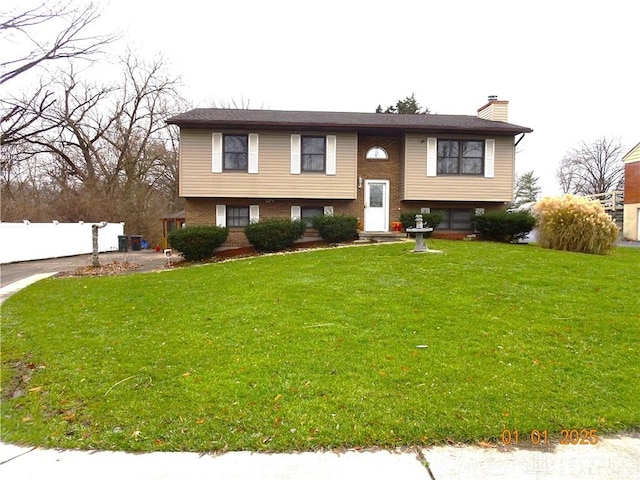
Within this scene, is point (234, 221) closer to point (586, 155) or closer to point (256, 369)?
point (256, 369)

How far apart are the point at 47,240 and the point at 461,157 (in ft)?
61.0

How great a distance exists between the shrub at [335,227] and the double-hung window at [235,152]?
3.83 meters

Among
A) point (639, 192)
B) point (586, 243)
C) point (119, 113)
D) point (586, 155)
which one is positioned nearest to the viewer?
point (586, 243)

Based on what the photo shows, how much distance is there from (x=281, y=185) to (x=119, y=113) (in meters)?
19.6

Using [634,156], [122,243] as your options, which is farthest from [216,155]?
[634,156]

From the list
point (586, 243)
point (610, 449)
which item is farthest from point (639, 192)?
point (610, 449)

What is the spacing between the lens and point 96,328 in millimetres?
5453

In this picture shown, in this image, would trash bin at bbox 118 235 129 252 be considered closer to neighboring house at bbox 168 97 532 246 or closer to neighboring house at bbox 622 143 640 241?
neighboring house at bbox 168 97 532 246

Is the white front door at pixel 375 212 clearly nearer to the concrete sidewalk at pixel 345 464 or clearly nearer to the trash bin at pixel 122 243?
the concrete sidewalk at pixel 345 464

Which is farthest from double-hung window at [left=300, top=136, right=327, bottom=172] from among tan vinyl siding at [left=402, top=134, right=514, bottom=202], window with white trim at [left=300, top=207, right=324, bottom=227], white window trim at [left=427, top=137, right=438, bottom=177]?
white window trim at [left=427, top=137, right=438, bottom=177]

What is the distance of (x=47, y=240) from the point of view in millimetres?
17594

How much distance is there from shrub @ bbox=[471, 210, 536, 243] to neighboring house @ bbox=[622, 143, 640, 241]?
44.4 feet

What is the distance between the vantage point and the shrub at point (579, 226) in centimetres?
1165

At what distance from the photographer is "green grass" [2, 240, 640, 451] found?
2902mm
